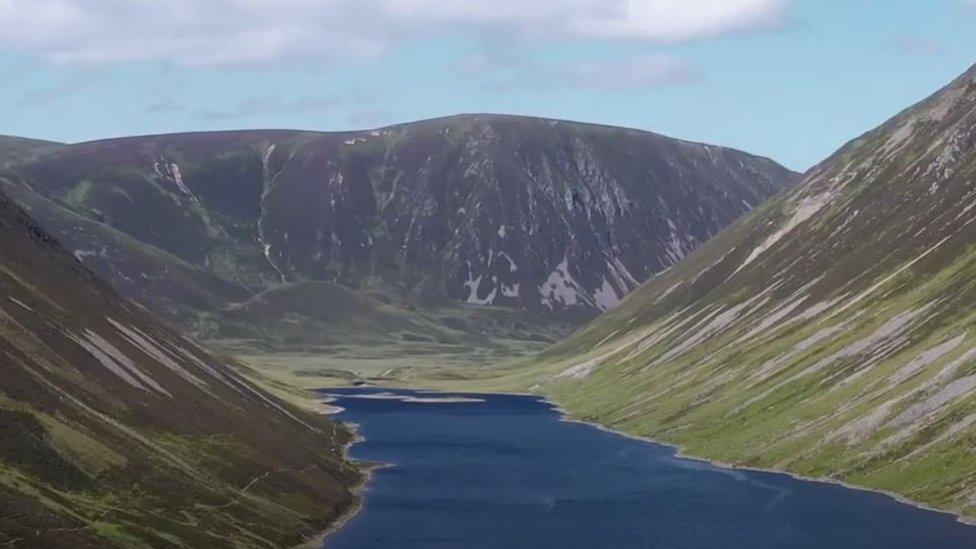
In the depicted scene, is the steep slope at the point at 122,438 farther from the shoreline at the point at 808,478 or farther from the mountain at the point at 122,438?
the shoreline at the point at 808,478

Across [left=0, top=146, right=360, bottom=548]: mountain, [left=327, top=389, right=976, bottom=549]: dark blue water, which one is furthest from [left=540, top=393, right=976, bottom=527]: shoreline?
[left=0, top=146, right=360, bottom=548]: mountain

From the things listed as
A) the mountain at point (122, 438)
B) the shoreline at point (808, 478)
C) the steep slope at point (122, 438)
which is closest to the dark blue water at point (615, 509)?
the shoreline at point (808, 478)

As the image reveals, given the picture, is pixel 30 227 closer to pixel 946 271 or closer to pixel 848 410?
pixel 848 410

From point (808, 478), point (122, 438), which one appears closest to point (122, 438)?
point (122, 438)

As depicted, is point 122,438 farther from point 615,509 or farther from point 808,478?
point 808,478

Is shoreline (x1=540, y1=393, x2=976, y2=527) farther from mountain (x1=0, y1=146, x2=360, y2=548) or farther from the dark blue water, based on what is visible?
mountain (x1=0, y1=146, x2=360, y2=548)

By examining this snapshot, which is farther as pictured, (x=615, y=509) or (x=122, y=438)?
(x=615, y=509)
